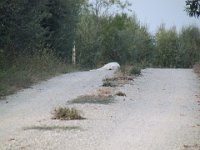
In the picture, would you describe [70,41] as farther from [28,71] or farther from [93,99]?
[93,99]

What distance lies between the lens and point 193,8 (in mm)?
10891

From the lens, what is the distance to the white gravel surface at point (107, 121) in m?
8.92

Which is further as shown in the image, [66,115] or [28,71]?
[28,71]

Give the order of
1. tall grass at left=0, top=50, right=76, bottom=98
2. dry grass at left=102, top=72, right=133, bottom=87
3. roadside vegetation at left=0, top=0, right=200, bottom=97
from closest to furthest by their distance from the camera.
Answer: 1. tall grass at left=0, top=50, right=76, bottom=98
2. dry grass at left=102, top=72, right=133, bottom=87
3. roadside vegetation at left=0, top=0, right=200, bottom=97

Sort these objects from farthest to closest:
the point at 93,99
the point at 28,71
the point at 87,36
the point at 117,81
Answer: the point at 87,36 → the point at 28,71 → the point at 117,81 → the point at 93,99

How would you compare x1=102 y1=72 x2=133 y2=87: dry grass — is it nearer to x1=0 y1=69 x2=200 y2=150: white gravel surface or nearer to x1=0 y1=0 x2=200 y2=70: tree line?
x1=0 y1=69 x2=200 y2=150: white gravel surface

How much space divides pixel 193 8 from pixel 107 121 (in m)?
3.04

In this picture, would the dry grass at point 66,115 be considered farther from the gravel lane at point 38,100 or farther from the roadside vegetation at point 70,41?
the roadside vegetation at point 70,41

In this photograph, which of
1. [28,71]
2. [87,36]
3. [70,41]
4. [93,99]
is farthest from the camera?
[87,36]

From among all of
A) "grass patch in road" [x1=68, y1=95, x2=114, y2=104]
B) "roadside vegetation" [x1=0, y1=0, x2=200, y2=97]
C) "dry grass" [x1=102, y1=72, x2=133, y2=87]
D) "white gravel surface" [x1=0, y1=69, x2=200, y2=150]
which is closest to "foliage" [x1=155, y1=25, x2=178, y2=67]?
"roadside vegetation" [x1=0, y1=0, x2=200, y2=97]

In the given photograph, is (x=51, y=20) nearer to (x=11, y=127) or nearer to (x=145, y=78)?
(x=145, y=78)

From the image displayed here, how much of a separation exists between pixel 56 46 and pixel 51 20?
1.68m

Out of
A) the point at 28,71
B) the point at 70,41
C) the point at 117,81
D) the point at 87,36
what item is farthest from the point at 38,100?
the point at 87,36

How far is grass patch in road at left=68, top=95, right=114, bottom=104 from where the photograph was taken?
13652mm
